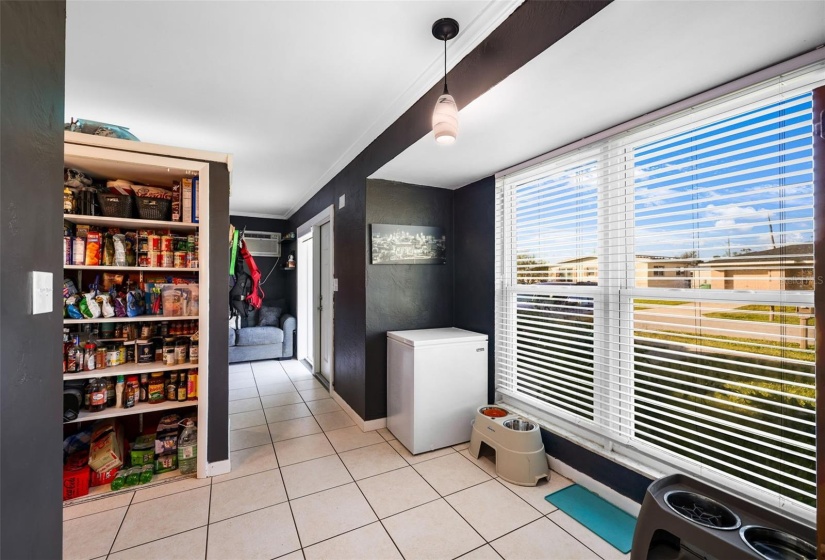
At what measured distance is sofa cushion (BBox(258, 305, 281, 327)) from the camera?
5934 mm

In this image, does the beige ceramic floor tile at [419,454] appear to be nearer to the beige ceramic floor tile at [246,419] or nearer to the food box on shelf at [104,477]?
the beige ceramic floor tile at [246,419]

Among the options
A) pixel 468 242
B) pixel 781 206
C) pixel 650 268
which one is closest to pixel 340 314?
pixel 468 242

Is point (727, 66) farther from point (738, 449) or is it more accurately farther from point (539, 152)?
point (738, 449)

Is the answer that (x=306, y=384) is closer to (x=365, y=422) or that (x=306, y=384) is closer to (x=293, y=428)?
(x=293, y=428)

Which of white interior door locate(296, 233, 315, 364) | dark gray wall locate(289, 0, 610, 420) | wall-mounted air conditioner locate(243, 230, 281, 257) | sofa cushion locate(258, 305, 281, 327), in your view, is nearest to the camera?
dark gray wall locate(289, 0, 610, 420)

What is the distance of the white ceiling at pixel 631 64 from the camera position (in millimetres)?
1194

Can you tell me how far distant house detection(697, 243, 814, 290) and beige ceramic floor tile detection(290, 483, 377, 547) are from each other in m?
2.14

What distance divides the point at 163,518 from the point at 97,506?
464 mm

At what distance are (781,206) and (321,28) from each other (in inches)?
84.9

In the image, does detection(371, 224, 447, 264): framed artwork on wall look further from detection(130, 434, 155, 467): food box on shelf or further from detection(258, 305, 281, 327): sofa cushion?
detection(258, 305, 281, 327): sofa cushion

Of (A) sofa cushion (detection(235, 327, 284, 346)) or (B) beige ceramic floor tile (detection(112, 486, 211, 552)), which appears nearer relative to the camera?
(B) beige ceramic floor tile (detection(112, 486, 211, 552))

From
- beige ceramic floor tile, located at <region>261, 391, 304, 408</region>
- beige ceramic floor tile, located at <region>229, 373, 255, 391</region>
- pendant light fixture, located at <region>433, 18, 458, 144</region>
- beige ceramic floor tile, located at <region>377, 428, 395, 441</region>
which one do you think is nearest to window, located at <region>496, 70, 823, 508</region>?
pendant light fixture, located at <region>433, 18, 458, 144</region>

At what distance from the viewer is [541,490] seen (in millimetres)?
2268

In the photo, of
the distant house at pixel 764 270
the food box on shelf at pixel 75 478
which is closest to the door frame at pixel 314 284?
the food box on shelf at pixel 75 478
